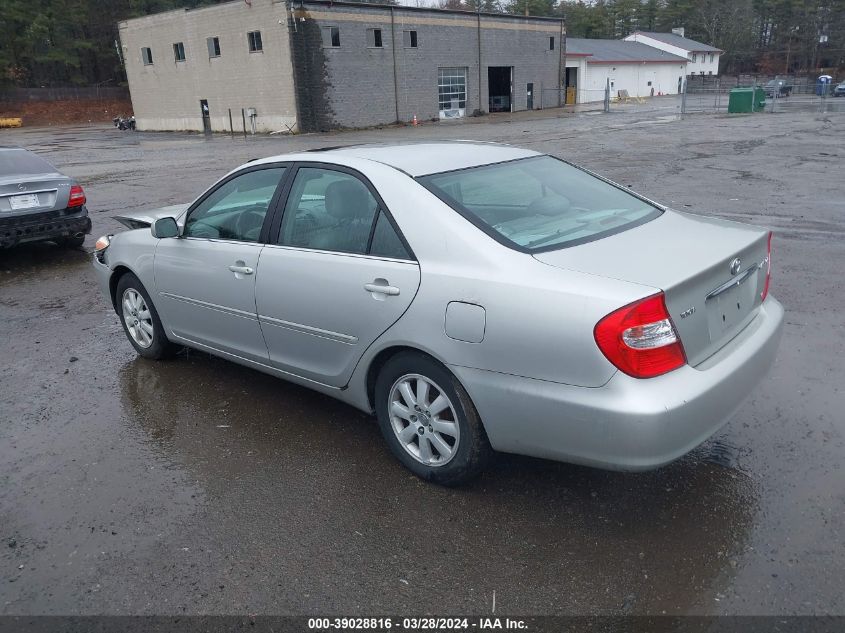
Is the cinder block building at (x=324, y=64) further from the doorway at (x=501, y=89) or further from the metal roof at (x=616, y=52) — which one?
the metal roof at (x=616, y=52)

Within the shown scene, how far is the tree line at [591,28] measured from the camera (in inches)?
2736

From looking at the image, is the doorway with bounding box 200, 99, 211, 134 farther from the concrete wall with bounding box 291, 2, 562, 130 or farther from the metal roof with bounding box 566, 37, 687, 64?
the metal roof with bounding box 566, 37, 687, 64

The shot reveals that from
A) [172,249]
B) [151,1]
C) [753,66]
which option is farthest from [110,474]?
[753,66]

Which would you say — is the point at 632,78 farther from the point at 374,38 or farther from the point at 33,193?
the point at 33,193

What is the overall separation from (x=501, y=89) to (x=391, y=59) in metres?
11.4

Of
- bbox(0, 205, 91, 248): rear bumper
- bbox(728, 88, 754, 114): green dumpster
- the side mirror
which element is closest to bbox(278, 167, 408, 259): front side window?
the side mirror

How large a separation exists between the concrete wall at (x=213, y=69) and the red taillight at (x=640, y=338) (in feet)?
118

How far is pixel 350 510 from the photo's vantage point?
343 cm

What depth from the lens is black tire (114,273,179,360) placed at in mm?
5289

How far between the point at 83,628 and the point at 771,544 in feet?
9.41

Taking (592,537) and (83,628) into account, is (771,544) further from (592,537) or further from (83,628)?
(83,628)

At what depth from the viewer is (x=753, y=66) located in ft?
307

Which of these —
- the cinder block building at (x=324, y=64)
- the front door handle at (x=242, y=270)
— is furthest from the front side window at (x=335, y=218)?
the cinder block building at (x=324, y=64)

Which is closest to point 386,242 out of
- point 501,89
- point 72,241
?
point 72,241
